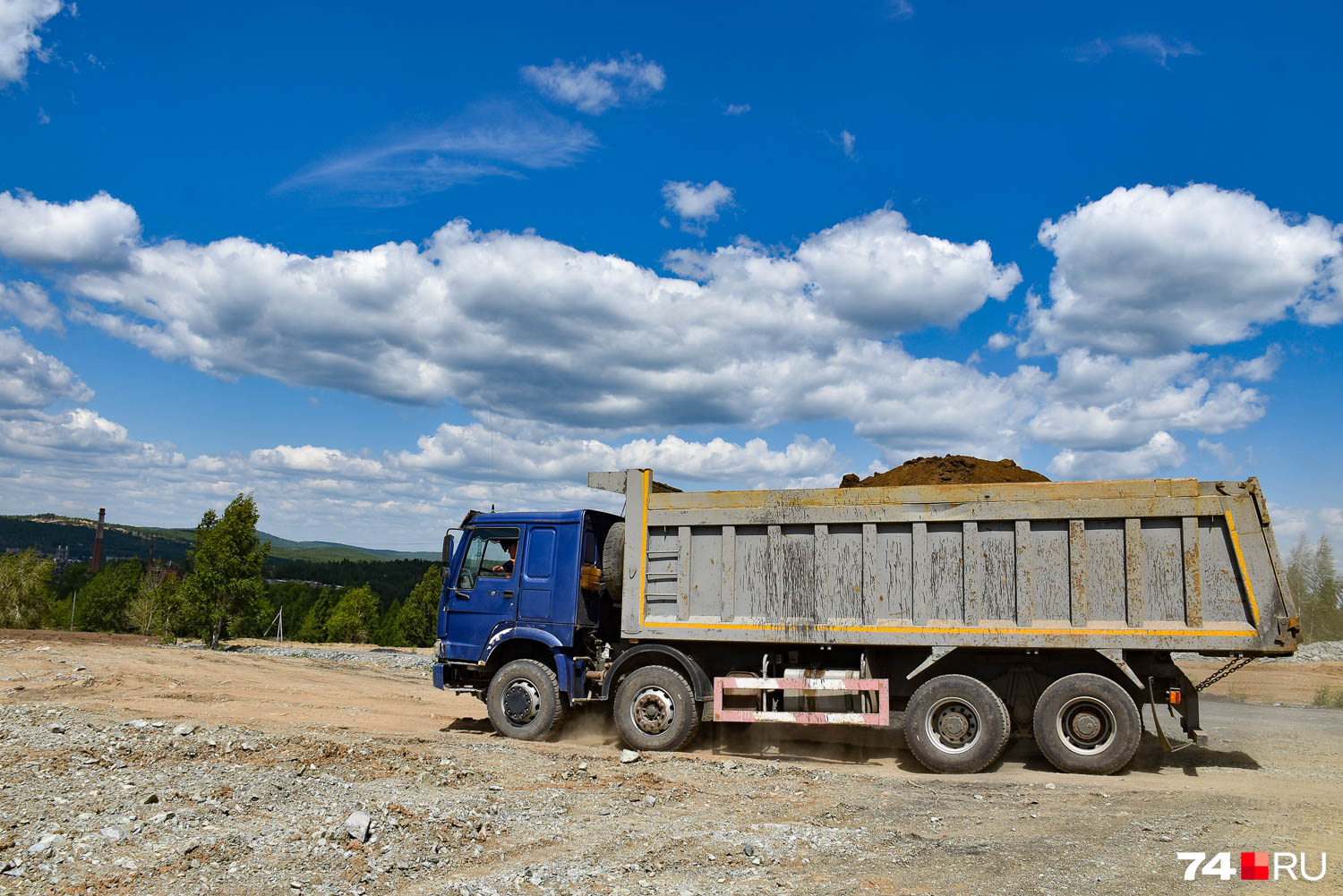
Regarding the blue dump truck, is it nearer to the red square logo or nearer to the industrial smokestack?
the red square logo

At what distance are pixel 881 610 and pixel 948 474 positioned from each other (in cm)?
213

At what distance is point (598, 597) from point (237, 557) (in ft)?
85.6

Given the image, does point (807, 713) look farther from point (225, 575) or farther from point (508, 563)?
point (225, 575)

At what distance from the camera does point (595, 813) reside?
7305 millimetres

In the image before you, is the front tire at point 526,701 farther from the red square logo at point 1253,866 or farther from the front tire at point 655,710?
the red square logo at point 1253,866

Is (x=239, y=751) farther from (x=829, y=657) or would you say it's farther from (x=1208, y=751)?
(x=1208, y=751)

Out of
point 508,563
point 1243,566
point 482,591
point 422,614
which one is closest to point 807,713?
point 508,563

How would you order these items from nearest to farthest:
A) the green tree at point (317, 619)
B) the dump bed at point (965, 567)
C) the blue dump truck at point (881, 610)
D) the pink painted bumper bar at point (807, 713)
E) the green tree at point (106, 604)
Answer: the dump bed at point (965, 567) → the blue dump truck at point (881, 610) → the pink painted bumper bar at point (807, 713) → the green tree at point (106, 604) → the green tree at point (317, 619)

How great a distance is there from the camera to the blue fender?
1096 cm

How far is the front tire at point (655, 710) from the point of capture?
33.9 feet

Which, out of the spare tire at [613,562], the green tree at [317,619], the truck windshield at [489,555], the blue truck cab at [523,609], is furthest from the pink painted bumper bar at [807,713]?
the green tree at [317,619]

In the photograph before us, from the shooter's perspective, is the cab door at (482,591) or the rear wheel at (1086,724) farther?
the cab door at (482,591)

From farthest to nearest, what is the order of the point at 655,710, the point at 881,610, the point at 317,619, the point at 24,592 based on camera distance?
the point at 317,619 < the point at 24,592 < the point at 655,710 < the point at 881,610

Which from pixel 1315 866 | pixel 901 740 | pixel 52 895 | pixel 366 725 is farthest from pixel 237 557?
pixel 1315 866
